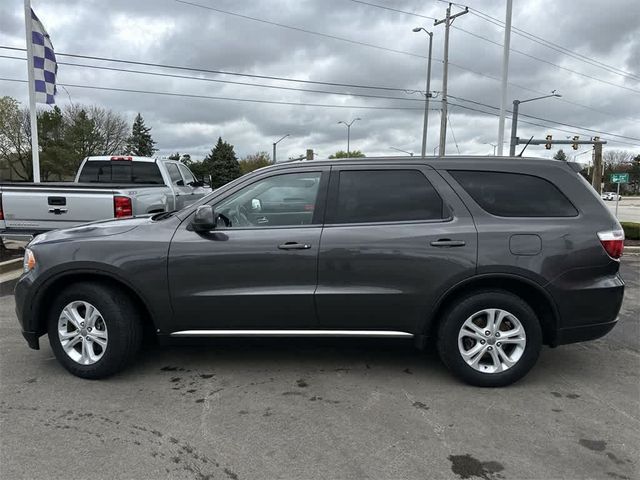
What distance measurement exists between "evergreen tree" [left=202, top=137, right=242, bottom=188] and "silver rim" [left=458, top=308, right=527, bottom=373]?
256 feet

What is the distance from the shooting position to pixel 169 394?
12.2ft

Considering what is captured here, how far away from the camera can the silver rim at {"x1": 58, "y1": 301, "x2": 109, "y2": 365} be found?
12.8ft

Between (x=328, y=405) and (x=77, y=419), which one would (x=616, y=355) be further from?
(x=77, y=419)

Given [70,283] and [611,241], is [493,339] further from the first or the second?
[70,283]

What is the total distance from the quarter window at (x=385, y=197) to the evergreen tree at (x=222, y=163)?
77639 mm

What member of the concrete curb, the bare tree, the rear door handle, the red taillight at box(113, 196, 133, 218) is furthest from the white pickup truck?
the bare tree

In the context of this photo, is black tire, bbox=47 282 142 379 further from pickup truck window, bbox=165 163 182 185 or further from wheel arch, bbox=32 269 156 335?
pickup truck window, bbox=165 163 182 185

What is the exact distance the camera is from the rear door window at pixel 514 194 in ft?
12.5

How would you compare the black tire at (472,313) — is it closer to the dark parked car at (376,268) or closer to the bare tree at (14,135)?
the dark parked car at (376,268)

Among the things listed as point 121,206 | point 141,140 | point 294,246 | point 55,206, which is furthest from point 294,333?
point 141,140

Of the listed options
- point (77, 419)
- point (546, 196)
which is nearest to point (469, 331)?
point (546, 196)

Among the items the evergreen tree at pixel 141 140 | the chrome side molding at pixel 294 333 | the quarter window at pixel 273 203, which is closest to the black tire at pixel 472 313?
the chrome side molding at pixel 294 333

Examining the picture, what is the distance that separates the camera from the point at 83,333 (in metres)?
3.93

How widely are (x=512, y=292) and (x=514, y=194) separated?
758 millimetres
